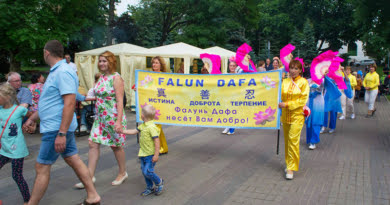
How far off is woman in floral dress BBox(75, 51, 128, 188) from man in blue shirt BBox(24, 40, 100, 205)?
794 mm

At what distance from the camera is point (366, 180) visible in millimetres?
5277

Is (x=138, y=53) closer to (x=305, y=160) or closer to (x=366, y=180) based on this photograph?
(x=305, y=160)

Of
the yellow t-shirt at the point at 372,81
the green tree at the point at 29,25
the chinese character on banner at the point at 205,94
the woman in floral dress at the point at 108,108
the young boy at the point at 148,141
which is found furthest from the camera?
the yellow t-shirt at the point at 372,81

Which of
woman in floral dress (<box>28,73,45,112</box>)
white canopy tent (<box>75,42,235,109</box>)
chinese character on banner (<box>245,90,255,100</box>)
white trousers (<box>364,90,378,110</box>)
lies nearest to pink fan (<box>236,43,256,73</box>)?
chinese character on banner (<box>245,90,255,100</box>)

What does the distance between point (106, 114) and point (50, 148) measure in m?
1.04

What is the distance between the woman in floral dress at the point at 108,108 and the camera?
445 centimetres

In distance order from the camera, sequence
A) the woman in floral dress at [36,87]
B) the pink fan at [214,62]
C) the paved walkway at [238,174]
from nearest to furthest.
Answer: the paved walkway at [238,174], the pink fan at [214,62], the woman in floral dress at [36,87]

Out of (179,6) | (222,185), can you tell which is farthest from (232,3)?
(222,185)

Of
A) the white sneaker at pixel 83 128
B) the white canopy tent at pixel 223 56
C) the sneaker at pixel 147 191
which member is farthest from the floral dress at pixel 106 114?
the white canopy tent at pixel 223 56

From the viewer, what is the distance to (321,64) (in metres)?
5.83

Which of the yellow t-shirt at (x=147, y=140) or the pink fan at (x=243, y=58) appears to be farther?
the pink fan at (x=243, y=58)

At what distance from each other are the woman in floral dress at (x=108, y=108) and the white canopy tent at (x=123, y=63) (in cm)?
808

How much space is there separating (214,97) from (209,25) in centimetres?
2014

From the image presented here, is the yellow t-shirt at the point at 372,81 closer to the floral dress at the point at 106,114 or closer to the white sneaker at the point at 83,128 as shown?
the white sneaker at the point at 83,128
